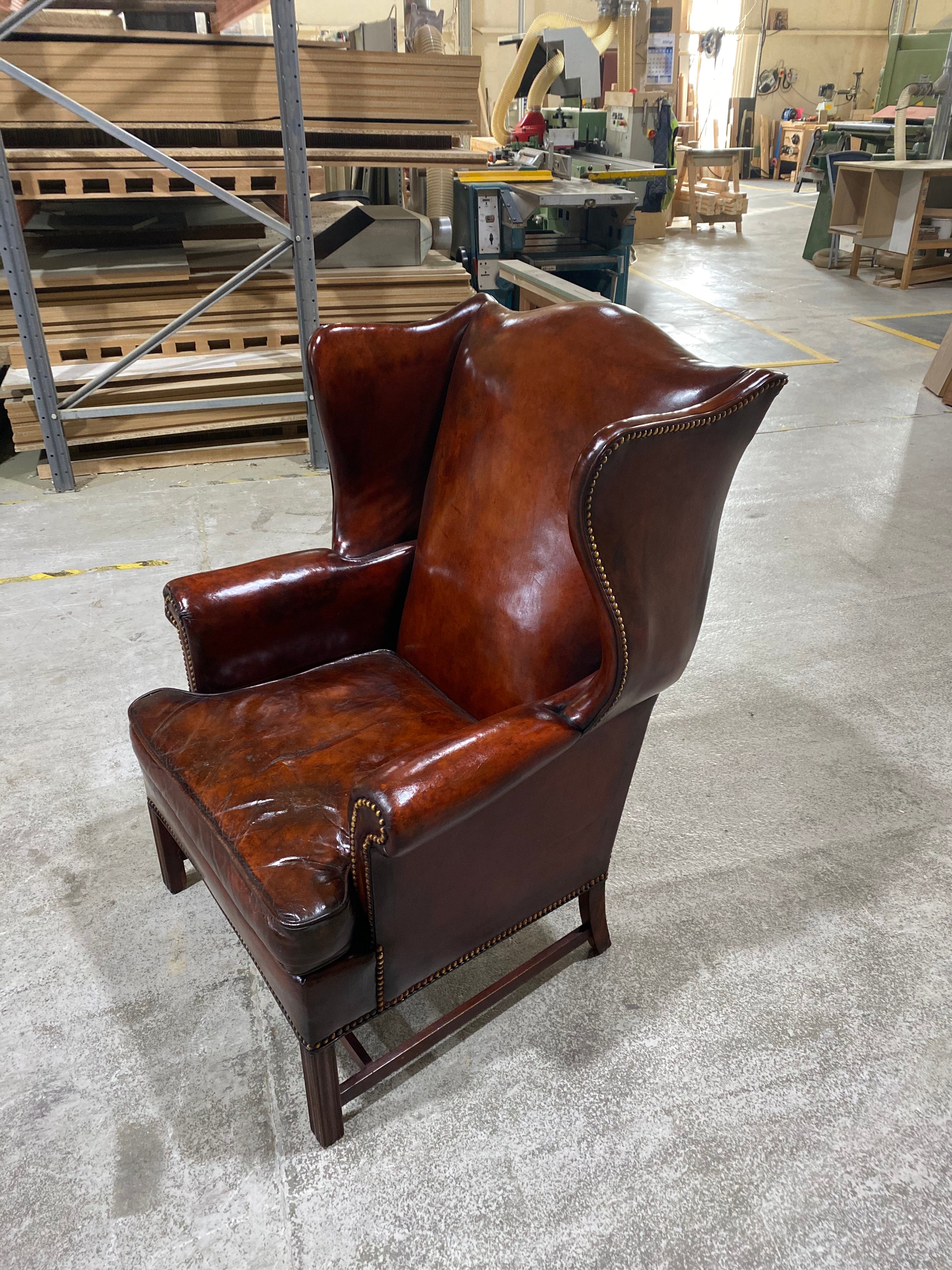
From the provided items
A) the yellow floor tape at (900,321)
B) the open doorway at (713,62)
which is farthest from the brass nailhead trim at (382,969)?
the open doorway at (713,62)

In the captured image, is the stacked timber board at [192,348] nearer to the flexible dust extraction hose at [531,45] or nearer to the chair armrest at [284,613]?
the chair armrest at [284,613]

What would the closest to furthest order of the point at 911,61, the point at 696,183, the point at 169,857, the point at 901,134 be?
1. the point at 169,857
2. the point at 901,134
3. the point at 911,61
4. the point at 696,183

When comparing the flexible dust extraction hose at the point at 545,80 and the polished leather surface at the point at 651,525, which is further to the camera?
the flexible dust extraction hose at the point at 545,80

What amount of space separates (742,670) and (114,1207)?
73.7 inches

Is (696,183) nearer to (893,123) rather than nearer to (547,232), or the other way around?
(893,123)

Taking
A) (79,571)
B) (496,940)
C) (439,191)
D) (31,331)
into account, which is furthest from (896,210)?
(496,940)

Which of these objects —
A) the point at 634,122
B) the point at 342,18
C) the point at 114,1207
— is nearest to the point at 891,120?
the point at 634,122

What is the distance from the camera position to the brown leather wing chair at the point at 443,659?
1.13 m

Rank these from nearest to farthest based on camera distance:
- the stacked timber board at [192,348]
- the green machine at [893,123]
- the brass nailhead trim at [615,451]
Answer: the brass nailhead trim at [615,451], the stacked timber board at [192,348], the green machine at [893,123]

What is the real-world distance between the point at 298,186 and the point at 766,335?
3.50 meters

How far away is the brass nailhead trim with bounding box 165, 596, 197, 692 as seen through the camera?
1542 mm

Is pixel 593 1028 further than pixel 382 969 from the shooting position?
Yes

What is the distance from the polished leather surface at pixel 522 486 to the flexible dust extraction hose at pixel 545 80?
4757mm

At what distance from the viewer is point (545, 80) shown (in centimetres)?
570
